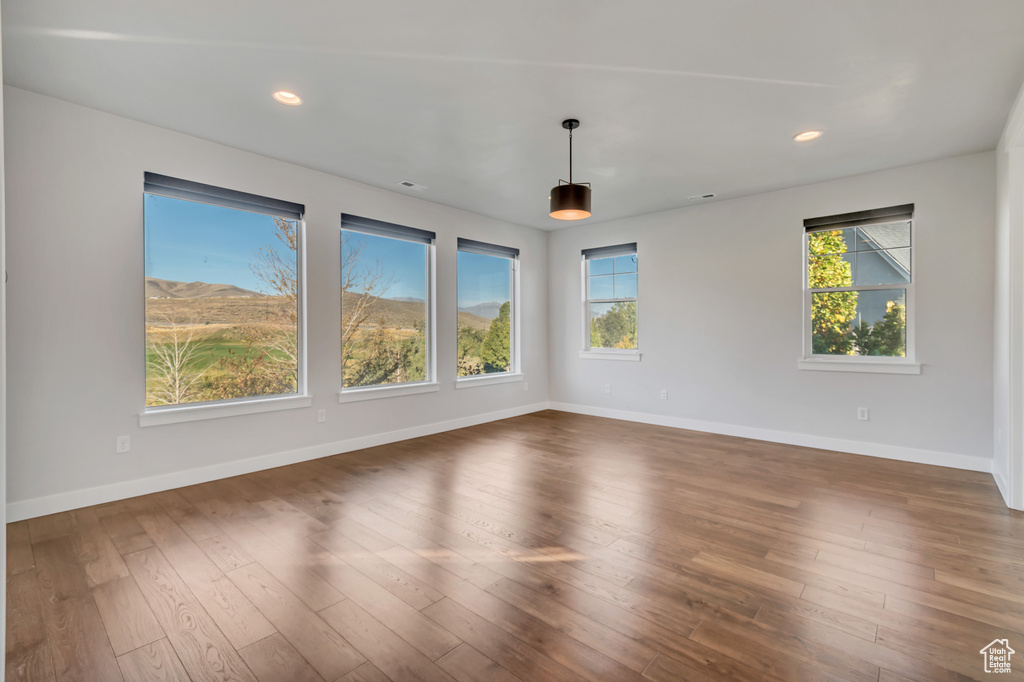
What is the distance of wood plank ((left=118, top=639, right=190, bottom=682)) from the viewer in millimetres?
1759

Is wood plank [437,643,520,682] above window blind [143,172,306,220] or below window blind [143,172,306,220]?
below

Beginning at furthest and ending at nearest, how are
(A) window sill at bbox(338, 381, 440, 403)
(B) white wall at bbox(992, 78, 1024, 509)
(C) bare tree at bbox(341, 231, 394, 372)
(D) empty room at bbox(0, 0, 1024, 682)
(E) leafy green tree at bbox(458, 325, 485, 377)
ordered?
(E) leafy green tree at bbox(458, 325, 485, 377) → (C) bare tree at bbox(341, 231, 394, 372) → (A) window sill at bbox(338, 381, 440, 403) → (B) white wall at bbox(992, 78, 1024, 509) → (D) empty room at bbox(0, 0, 1024, 682)

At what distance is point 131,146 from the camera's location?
11.5 ft

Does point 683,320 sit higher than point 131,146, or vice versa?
point 131,146

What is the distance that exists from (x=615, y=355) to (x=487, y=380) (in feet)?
5.58

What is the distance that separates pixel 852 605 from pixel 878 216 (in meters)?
3.81

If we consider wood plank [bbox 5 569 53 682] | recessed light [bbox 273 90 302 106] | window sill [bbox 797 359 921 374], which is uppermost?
recessed light [bbox 273 90 302 106]

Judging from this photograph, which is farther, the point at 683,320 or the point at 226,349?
the point at 683,320

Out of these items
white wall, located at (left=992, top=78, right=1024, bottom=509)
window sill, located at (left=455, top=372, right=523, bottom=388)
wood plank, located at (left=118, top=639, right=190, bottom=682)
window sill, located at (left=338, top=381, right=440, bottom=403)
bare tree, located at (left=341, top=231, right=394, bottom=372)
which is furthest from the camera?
window sill, located at (left=455, top=372, right=523, bottom=388)

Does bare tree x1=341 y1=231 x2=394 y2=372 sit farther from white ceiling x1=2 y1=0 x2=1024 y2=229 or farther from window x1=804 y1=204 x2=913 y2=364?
window x1=804 y1=204 x2=913 y2=364

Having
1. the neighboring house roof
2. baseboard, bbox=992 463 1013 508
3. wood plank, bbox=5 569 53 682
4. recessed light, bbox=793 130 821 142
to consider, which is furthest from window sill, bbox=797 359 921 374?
wood plank, bbox=5 569 53 682

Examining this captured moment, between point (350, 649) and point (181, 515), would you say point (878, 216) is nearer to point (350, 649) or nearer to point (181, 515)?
point (350, 649)

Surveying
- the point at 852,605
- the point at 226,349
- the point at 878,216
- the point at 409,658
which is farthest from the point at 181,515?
the point at 878,216

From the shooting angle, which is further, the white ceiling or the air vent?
Answer: the air vent
